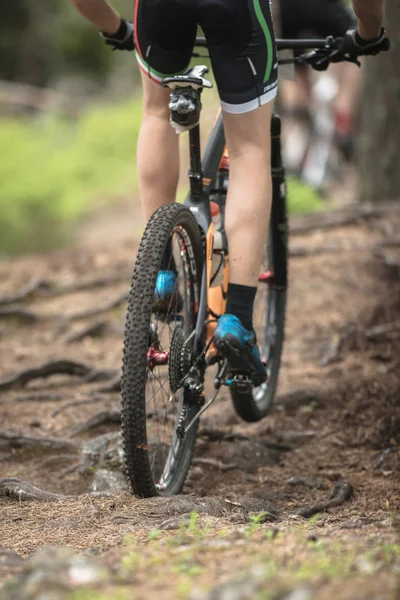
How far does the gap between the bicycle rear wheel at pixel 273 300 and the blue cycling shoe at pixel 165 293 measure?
0.80 metres

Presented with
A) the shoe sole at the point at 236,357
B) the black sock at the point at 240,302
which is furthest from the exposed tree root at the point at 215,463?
the black sock at the point at 240,302

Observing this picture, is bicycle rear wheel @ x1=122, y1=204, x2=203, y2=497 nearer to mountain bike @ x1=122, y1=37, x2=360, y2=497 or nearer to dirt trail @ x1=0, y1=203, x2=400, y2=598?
mountain bike @ x1=122, y1=37, x2=360, y2=497

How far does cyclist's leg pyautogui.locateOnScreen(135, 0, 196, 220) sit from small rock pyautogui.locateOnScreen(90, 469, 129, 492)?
3.41 feet

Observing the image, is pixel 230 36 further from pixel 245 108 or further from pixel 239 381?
pixel 239 381

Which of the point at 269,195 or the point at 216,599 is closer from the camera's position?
the point at 216,599

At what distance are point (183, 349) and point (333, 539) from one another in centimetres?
111

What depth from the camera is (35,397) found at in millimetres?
4809

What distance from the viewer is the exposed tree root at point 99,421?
4.31 m

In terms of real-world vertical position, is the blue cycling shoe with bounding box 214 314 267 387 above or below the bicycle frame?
below

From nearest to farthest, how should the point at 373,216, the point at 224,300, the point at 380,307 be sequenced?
the point at 224,300
the point at 380,307
the point at 373,216

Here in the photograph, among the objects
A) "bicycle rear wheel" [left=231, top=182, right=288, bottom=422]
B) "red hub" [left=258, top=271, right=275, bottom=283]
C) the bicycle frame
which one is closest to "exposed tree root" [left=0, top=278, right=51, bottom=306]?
"bicycle rear wheel" [left=231, top=182, right=288, bottom=422]

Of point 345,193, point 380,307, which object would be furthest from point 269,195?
point 345,193

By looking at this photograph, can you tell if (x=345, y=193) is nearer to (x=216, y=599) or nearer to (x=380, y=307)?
(x=380, y=307)

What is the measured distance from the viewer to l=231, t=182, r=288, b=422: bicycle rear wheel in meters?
4.17
